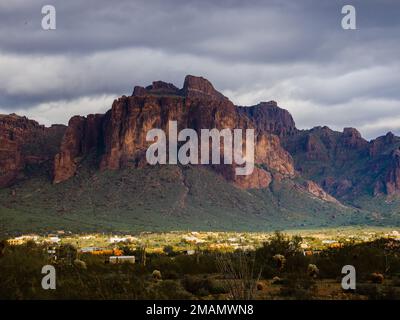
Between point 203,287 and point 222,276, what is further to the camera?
point 222,276

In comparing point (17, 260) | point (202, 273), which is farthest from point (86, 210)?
point (17, 260)

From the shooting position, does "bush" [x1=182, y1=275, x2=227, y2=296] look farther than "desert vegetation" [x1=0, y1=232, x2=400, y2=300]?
Yes

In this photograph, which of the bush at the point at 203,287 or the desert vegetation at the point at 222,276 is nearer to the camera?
the desert vegetation at the point at 222,276
